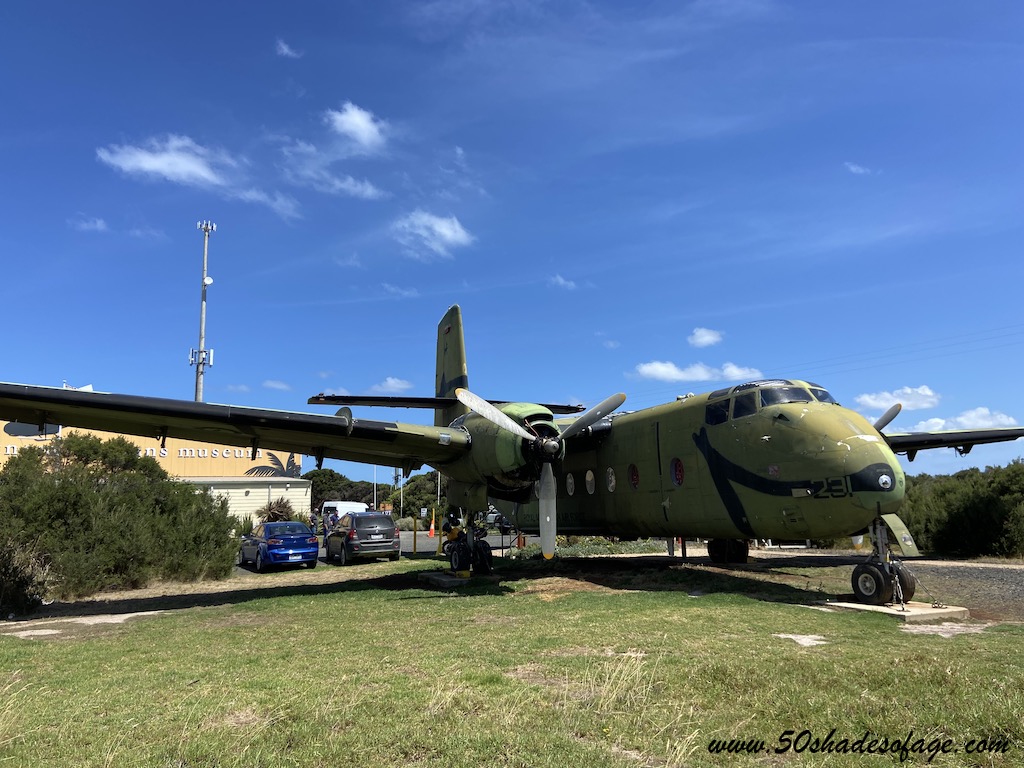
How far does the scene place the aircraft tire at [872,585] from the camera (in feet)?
34.7

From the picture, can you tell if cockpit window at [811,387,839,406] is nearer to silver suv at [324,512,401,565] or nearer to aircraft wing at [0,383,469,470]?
aircraft wing at [0,383,469,470]

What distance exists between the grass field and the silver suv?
12877mm

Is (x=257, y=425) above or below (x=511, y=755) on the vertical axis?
above

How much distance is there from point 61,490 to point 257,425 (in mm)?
5561

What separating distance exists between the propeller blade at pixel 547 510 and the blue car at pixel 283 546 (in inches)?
444

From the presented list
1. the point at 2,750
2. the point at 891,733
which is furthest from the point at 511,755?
the point at 2,750

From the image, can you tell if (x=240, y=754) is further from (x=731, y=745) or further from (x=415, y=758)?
(x=731, y=745)

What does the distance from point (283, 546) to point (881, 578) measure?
17.9 meters

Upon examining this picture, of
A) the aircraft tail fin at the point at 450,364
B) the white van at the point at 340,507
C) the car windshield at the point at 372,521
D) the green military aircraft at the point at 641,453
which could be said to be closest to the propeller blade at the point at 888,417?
the green military aircraft at the point at 641,453

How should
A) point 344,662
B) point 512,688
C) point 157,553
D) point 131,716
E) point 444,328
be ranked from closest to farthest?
point 131,716
point 512,688
point 344,662
point 157,553
point 444,328

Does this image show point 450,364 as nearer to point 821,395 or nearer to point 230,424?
point 230,424

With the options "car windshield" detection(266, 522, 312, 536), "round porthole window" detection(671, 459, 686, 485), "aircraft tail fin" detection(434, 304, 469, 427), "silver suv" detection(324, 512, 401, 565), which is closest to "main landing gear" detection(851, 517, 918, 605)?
"round porthole window" detection(671, 459, 686, 485)

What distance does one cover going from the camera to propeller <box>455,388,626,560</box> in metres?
13.7

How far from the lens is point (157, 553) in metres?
16.8
